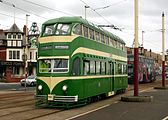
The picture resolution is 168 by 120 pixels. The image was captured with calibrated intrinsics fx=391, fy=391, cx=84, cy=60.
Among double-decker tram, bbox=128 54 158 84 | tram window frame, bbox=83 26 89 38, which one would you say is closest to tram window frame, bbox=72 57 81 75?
tram window frame, bbox=83 26 89 38

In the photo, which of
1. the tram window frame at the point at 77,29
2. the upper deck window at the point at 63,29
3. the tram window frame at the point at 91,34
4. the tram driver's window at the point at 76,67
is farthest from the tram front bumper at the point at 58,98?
the tram window frame at the point at 91,34

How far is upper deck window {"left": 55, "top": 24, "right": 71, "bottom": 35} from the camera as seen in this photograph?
18219 millimetres

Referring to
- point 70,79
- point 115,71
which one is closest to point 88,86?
point 70,79

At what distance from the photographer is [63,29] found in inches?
723

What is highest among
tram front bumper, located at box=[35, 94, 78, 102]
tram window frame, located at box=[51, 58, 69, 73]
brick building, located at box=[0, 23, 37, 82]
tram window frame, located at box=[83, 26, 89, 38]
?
brick building, located at box=[0, 23, 37, 82]

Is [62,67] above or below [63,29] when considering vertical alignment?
below

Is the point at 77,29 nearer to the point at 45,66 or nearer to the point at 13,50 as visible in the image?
the point at 45,66

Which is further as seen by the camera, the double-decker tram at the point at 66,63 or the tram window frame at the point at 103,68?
the tram window frame at the point at 103,68

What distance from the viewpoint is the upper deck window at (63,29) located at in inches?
717

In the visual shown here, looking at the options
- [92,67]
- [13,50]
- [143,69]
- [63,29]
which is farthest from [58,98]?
[13,50]

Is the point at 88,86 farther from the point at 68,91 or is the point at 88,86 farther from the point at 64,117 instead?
the point at 64,117

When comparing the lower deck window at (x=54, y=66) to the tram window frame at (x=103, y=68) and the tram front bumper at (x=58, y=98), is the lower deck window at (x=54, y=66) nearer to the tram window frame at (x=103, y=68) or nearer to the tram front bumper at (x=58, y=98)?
the tram front bumper at (x=58, y=98)

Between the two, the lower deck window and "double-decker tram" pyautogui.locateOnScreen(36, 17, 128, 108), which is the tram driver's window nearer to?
"double-decker tram" pyautogui.locateOnScreen(36, 17, 128, 108)

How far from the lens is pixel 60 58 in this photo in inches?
699
